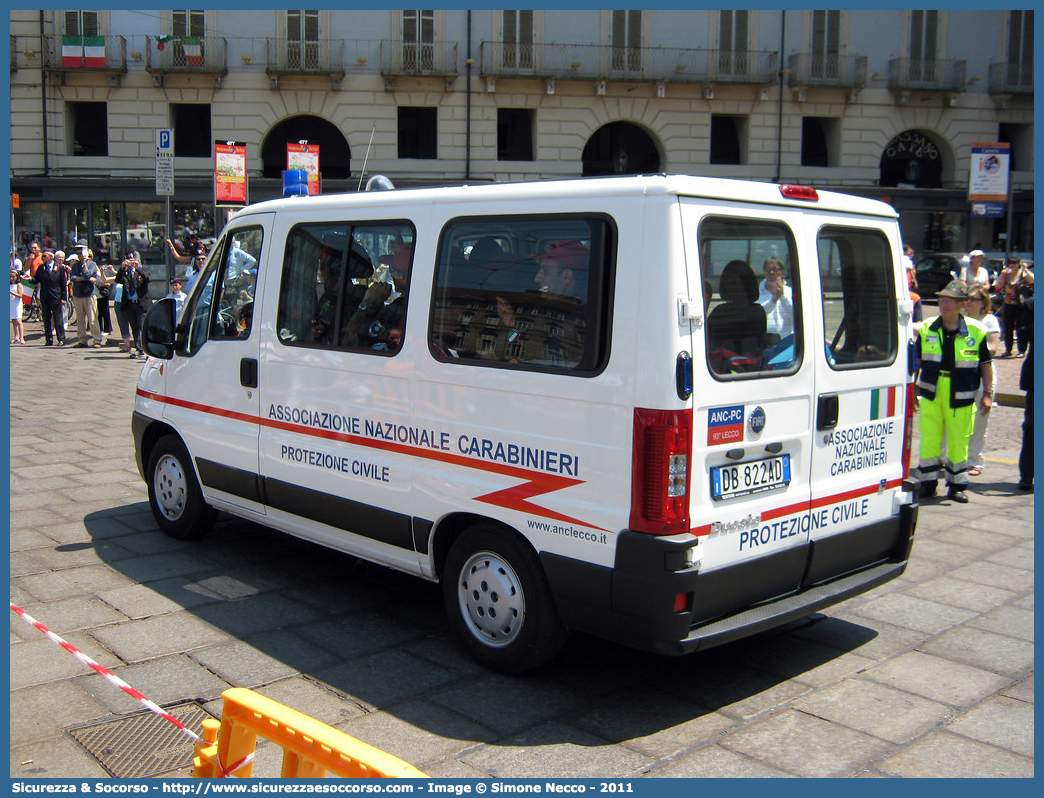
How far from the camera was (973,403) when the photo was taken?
7895mm

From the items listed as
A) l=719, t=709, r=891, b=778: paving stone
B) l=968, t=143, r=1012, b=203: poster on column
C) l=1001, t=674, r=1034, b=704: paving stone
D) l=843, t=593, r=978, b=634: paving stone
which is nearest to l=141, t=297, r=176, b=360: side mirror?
l=719, t=709, r=891, b=778: paving stone

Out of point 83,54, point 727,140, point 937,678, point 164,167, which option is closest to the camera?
point 937,678

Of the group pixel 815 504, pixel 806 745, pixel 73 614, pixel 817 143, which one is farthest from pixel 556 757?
pixel 817 143

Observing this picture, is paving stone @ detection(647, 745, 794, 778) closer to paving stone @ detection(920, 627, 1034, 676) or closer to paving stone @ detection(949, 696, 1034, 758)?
paving stone @ detection(949, 696, 1034, 758)

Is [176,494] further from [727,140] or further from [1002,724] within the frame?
[727,140]

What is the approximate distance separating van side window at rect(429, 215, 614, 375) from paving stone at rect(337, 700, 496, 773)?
4.81 feet

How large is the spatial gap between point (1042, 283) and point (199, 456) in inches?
247

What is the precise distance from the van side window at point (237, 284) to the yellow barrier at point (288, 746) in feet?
10.3

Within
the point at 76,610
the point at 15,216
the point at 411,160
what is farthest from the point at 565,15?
the point at 76,610

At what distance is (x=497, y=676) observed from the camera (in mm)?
4590

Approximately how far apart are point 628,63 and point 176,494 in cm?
3141

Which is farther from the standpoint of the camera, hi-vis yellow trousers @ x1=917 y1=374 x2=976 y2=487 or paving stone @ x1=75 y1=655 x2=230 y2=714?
hi-vis yellow trousers @ x1=917 y1=374 x2=976 y2=487

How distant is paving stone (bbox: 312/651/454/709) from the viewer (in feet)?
14.4

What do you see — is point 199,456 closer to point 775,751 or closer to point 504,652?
point 504,652
